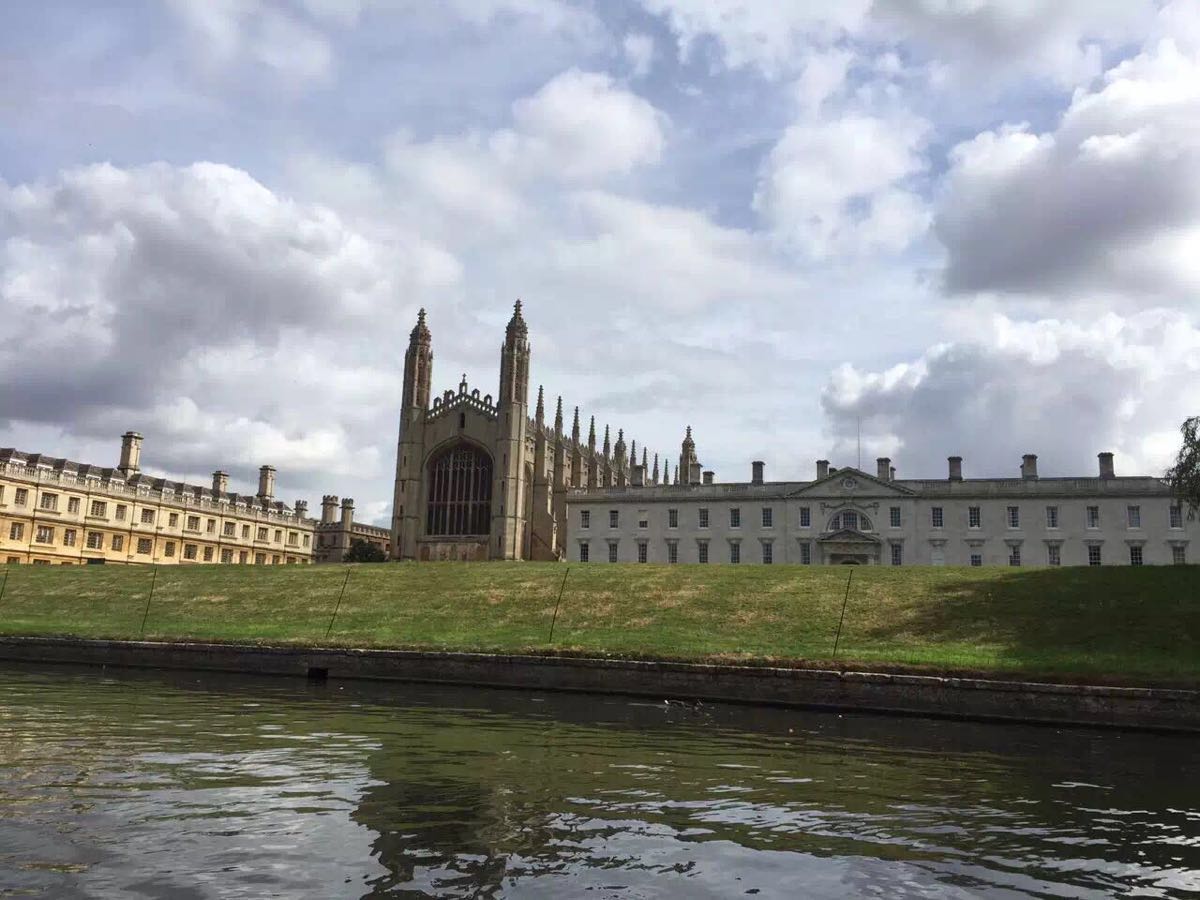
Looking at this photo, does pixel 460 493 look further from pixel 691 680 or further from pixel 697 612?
pixel 691 680

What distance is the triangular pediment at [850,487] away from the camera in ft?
232

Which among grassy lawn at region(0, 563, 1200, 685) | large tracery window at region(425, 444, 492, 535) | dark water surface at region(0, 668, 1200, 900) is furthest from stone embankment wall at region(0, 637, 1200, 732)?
large tracery window at region(425, 444, 492, 535)

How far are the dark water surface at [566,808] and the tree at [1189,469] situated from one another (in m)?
24.3

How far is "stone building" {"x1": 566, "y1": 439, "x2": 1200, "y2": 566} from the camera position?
6594cm

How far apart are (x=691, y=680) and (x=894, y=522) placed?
49543 mm

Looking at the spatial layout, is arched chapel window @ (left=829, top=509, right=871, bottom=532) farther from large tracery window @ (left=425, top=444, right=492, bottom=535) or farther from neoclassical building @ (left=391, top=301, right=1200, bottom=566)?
large tracery window @ (left=425, top=444, right=492, bottom=535)

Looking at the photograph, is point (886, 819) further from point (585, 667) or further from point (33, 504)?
point (33, 504)

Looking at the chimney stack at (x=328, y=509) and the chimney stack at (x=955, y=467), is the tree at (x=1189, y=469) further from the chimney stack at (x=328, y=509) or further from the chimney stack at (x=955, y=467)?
the chimney stack at (x=328, y=509)

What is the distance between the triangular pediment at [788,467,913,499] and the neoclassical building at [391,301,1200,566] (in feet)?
0.29

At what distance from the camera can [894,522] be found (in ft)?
232

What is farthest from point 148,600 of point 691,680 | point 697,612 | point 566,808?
point 566,808

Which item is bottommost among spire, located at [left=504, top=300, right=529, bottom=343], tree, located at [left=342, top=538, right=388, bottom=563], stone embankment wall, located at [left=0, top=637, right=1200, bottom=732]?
stone embankment wall, located at [left=0, top=637, right=1200, bottom=732]

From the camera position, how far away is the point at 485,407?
89.1m

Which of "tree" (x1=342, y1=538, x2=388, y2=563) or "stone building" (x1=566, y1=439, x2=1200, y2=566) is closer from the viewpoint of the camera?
"stone building" (x1=566, y1=439, x2=1200, y2=566)
